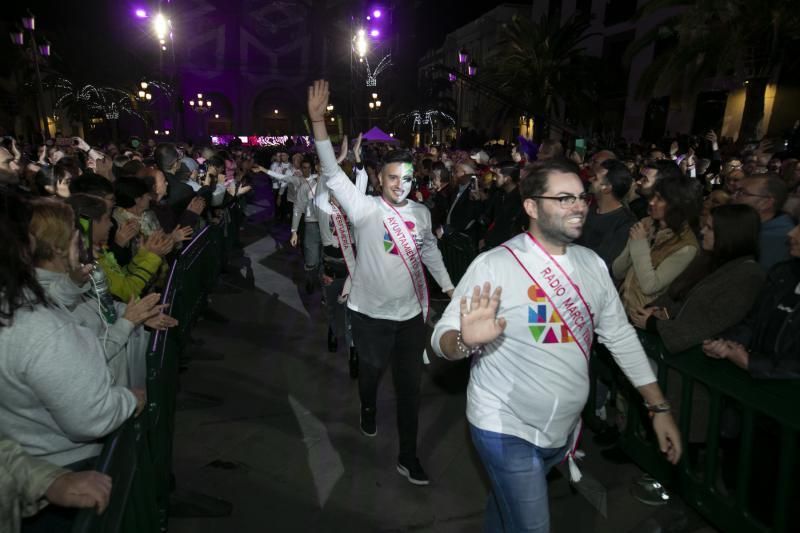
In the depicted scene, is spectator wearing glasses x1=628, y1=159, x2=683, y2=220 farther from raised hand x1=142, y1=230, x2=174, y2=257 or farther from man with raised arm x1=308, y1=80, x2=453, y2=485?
raised hand x1=142, y1=230, x2=174, y2=257

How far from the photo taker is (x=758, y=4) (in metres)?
13.6

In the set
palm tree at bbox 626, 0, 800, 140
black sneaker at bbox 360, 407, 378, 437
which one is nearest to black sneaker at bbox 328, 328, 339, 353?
black sneaker at bbox 360, 407, 378, 437

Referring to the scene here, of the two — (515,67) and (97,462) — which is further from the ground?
(515,67)

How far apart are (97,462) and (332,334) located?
174 inches

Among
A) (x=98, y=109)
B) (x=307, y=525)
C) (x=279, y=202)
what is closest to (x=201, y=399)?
(x=307, y=525)

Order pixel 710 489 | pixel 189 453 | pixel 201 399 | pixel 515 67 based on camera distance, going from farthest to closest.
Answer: pixel 515 67
pixel 201 399
pixel 189 453
pixel 710 489

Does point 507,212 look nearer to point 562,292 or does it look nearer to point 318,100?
point 318,100

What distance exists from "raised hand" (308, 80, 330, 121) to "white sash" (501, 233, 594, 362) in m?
1.93

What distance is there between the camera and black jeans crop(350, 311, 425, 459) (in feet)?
13.3

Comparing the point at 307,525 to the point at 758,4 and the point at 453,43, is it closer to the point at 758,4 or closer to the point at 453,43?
the point at 758,4

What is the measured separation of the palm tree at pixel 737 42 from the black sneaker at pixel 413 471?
15077mm

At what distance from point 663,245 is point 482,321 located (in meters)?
2.91

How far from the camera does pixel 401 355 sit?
4.18m

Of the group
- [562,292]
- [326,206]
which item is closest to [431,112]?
[326,206]
